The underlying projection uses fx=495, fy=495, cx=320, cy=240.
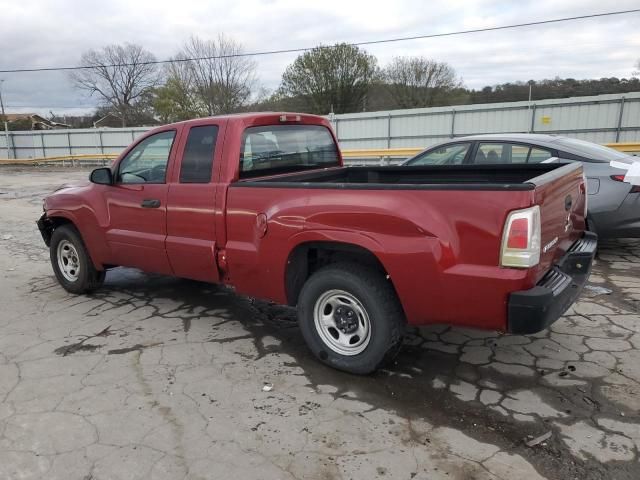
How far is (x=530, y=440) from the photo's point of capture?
274 centimetres

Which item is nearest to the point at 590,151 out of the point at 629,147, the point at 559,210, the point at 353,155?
the point at 559,210

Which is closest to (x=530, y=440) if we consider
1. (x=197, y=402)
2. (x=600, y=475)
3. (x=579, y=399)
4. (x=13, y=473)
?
(x=600, y=475)

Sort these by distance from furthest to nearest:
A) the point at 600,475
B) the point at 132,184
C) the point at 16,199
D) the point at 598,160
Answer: the point at 16,199 < the point at 598,160 < the point at 132,184 < the point at 600,475

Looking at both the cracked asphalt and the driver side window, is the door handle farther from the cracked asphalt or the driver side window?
the cracked asphalt

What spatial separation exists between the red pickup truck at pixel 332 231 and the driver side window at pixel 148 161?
0.02 metres

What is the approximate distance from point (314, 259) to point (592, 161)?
4.09 metres

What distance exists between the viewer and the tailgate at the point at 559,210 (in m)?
2.87

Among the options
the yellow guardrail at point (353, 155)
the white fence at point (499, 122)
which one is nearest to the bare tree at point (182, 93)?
the yellow guardrail at point (353, 155)

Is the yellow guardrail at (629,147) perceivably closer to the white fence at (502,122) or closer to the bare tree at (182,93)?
the white fence at (502,122)

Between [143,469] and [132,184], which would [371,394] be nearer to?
[143,469]

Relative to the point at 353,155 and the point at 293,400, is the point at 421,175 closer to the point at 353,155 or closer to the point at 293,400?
the point at 293,400

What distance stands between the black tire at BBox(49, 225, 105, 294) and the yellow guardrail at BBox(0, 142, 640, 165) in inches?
502

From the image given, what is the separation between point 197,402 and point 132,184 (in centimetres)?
238

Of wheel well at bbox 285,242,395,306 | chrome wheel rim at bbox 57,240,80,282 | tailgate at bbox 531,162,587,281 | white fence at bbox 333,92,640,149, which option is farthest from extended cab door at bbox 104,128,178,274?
white fence at bbox 333,92,640,149
